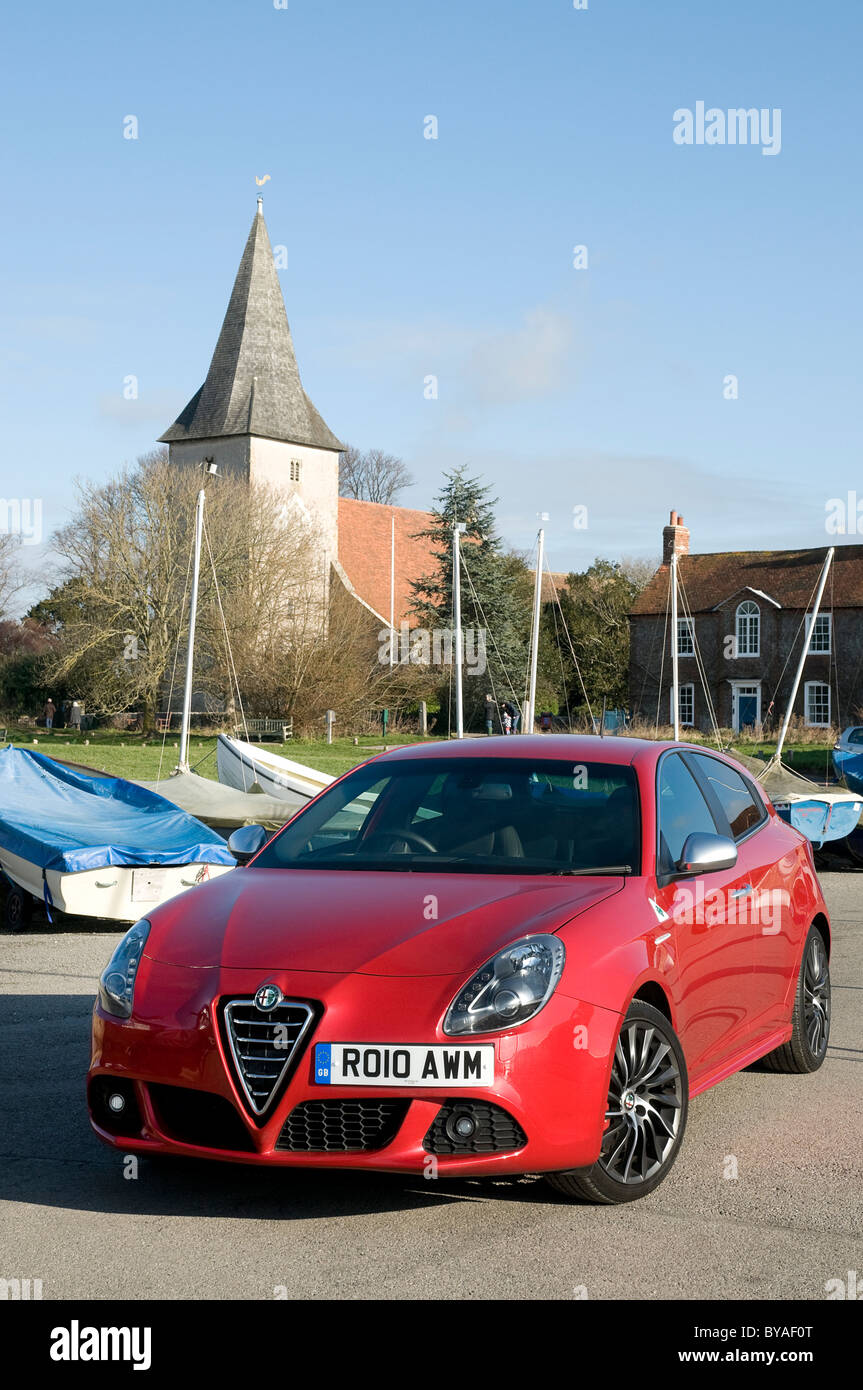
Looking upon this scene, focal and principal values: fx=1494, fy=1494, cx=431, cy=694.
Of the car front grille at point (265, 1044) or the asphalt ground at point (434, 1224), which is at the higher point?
the car front grille at point (265, 1044)

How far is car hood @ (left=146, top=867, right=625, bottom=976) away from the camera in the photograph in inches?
205

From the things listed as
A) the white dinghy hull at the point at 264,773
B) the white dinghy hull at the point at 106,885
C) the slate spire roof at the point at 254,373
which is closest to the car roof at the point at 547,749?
the white dinghy hull at the point at 106,885

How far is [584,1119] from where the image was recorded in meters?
5.14

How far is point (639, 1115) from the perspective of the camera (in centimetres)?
552

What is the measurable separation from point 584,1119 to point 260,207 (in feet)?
243

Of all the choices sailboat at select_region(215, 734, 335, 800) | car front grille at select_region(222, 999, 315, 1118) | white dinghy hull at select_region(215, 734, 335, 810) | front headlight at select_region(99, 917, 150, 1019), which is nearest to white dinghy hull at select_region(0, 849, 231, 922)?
front headlight at select_region(99, 917, 150, 1019)

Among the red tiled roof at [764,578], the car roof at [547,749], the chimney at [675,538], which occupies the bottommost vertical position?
the car roof at [547,749]

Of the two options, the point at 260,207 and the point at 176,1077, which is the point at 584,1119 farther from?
the point at 260,207

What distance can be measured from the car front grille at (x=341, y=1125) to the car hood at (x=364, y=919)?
17.5 inches

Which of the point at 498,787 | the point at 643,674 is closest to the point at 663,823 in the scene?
the point at 498,787

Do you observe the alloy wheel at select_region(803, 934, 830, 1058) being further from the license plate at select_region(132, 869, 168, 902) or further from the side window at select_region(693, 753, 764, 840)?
the license plate at select_region(132, 869, 168, 902)

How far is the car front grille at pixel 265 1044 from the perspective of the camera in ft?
16.5

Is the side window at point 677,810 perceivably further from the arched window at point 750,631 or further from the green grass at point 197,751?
the arched window at point 750,631

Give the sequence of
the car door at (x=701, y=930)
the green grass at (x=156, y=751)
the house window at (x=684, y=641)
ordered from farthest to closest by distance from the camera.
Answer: the house window at (x=684, y=641) → the green grass at (x=156, y=751) → the car door at (x=701, y=930)
